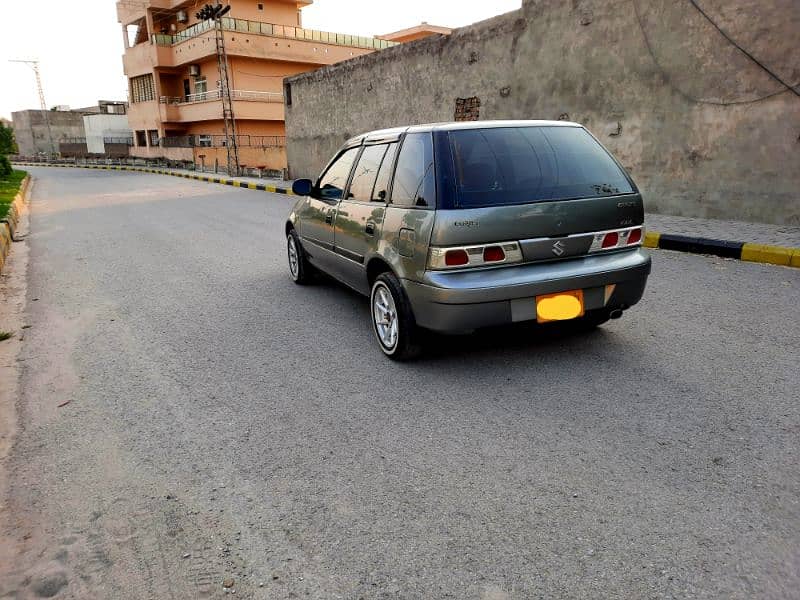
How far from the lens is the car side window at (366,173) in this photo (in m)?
4.60

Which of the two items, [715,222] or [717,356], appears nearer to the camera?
[717,356]

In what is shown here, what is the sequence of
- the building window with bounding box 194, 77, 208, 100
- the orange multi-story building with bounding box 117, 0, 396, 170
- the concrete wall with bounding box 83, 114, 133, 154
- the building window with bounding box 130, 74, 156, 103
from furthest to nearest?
1. the concrete wall with bounding box 83, 114, 133, 154
2. the building window with bounding box 130, 74, 156, 103
3. the building window with bounding box 194, 77, 208, 100
4. the orange multi-story building with bounding box 117, 0, 396, 170

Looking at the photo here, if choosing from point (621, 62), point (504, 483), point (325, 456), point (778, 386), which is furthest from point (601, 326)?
point (621, 62)

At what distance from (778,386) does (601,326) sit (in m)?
1.39

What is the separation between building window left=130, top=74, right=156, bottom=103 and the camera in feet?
147

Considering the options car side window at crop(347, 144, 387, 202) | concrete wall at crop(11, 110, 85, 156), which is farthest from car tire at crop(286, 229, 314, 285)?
concrete wall at crop(11, 110, 85, 156)

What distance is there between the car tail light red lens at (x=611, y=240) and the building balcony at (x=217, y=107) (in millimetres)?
37001

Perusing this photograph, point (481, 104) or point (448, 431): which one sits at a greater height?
point (481, 104)

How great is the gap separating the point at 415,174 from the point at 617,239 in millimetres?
1438

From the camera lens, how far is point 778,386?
11.6ft

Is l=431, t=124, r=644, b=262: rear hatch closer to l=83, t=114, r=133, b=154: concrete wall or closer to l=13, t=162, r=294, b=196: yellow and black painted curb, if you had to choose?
l=13, t=162, r=294, b=196: yellow and black painted curb

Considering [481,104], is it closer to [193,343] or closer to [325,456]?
[193,343]

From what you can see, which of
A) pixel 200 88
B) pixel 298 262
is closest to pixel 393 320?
pixel 298 262

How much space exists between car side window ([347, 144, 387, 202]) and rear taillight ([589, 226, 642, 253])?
5.60 ft
